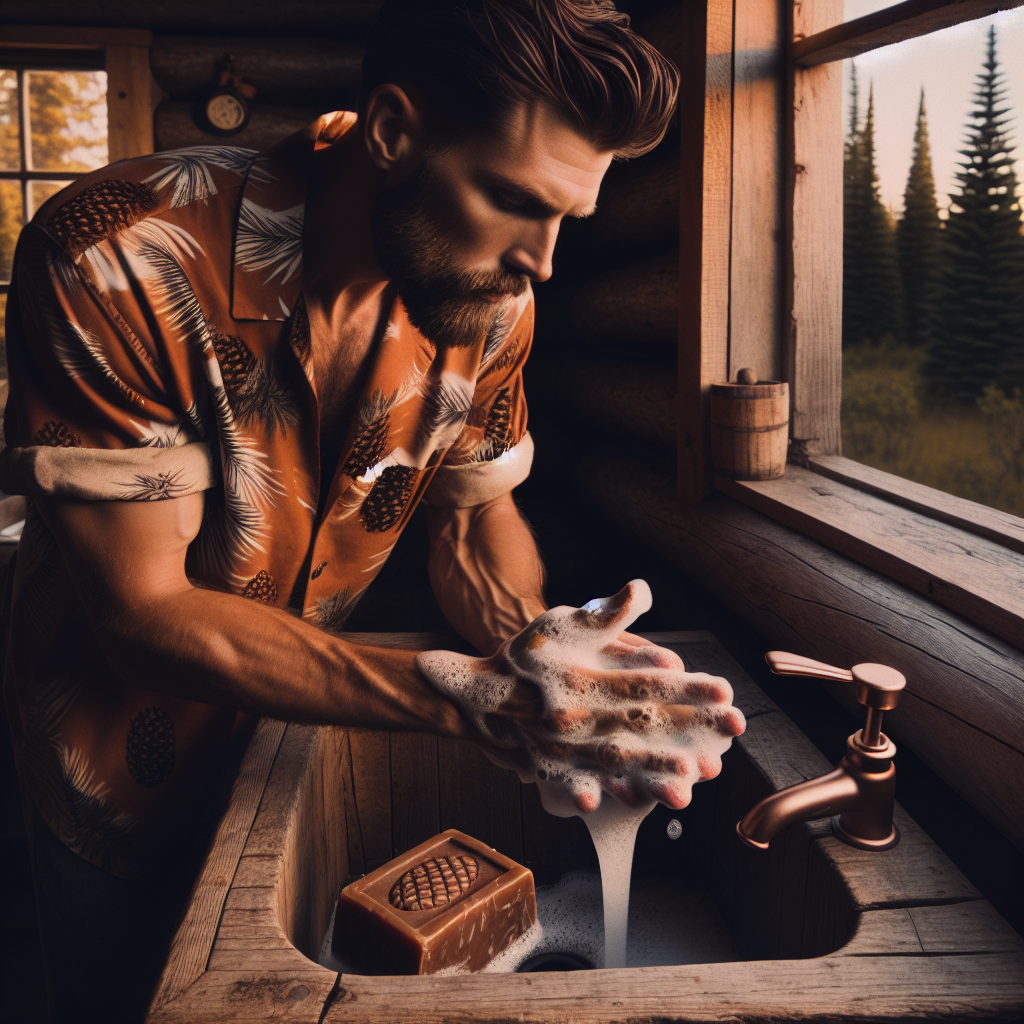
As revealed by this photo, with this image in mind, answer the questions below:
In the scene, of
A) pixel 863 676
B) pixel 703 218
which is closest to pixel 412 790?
pixel 863 676

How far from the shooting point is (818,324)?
190 cm

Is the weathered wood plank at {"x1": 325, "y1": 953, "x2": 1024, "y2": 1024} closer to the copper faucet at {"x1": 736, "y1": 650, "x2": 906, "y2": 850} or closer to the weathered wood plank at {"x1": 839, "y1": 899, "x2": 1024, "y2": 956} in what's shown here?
the weathered wood plank at {"x1": 839, "y1": 899, "x2": 1024, "y2": 956}

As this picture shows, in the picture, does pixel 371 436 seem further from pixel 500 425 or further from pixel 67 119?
pixel 67 119

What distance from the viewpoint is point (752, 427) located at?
1.79 metres

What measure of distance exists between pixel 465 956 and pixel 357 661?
36 centimetres

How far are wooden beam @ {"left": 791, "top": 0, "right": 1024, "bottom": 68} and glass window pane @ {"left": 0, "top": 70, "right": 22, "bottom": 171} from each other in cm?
357

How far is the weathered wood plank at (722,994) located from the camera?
797 millimetres

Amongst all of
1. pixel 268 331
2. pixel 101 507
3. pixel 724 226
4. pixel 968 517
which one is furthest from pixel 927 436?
pixel 101 507

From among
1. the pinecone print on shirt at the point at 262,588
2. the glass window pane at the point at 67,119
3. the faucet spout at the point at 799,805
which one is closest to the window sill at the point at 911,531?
the faucet spout at the point at 799,805

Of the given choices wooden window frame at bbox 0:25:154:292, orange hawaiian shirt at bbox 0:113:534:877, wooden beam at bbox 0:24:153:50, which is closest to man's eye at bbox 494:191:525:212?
orange hawaiian shirt at bbox 0:113:534:877

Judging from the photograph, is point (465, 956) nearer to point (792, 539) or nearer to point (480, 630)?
point (480, 630)

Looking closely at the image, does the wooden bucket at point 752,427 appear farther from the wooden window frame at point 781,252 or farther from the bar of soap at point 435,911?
the bar of soap at point 435,911

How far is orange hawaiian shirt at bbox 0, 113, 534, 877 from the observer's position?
112 cm

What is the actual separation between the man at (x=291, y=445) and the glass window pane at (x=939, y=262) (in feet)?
2.74
